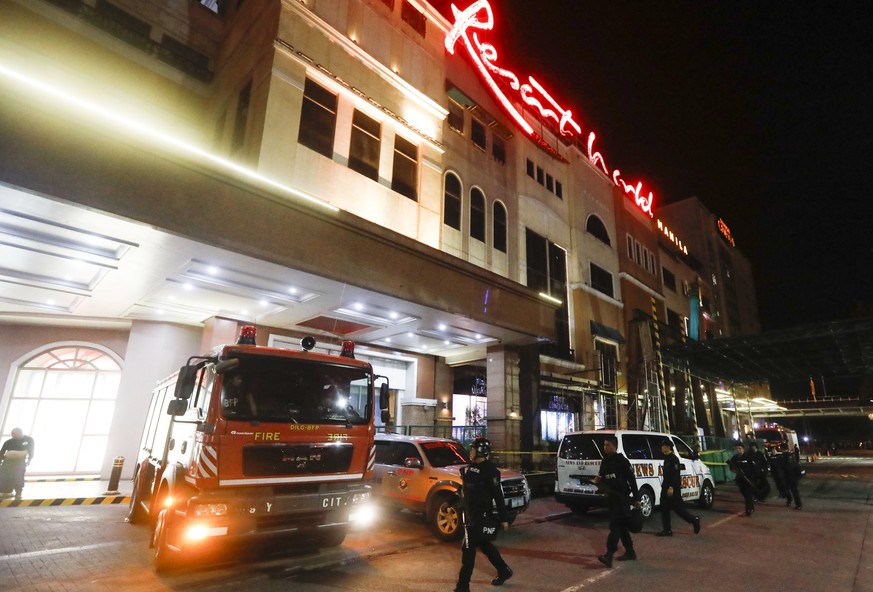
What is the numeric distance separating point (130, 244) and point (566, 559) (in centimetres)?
989

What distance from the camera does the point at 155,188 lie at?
27.6ft

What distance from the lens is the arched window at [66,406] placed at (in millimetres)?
14688

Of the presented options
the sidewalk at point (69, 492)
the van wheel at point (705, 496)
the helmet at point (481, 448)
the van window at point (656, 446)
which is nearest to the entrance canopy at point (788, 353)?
the van wheel at point (705, 496)

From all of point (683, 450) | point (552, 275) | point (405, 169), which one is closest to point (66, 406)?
point (405, 169)

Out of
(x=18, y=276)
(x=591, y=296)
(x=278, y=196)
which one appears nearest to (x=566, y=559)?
(x=278, y=196)

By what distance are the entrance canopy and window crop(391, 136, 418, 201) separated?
46.5 feet

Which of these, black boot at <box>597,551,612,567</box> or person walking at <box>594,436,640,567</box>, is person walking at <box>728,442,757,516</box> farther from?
black boot at <box>597,551,612,567</box>

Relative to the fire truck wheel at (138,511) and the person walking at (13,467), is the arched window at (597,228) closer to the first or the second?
the fire truck wheel at (138,511)

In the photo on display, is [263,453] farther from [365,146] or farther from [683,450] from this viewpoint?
[365,146]

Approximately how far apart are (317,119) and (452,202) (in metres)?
6.44

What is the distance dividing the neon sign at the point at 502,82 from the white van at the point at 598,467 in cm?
1667

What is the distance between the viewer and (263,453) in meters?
6.24

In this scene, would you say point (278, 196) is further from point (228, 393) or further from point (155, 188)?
point (228, 393)

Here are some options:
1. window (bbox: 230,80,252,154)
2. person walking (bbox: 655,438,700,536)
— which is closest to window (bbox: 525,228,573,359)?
person walking (bbox: 655,438,700,536)
